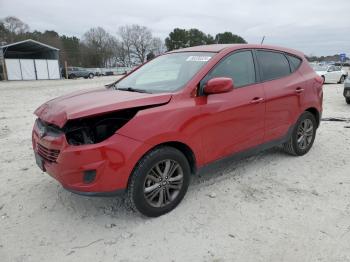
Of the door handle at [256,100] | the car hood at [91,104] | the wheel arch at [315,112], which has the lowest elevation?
the wheel arch at [315,112]

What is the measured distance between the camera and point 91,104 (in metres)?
3.23

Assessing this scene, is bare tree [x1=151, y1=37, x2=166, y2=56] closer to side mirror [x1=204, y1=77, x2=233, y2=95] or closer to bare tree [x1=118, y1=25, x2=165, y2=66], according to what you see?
bare tree [x1=118, y1=25, x2=165, y2=66]

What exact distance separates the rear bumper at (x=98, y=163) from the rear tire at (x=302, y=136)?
9.67 ft

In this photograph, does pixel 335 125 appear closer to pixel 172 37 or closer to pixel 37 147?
pixel 37 147

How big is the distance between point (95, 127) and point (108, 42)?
72569mm

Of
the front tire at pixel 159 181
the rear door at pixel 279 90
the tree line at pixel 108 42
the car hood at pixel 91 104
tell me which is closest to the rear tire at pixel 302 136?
the rear door at pixel 279 90

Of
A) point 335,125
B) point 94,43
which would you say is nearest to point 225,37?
point 94,43

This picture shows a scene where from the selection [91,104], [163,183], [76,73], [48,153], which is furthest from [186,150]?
[76,73]

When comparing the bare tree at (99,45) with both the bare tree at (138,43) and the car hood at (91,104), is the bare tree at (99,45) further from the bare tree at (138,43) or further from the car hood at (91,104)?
the car hood at (91,104)

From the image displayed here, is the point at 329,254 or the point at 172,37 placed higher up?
the point at 172,37

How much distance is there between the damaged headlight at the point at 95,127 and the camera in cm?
319

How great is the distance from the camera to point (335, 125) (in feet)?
25.0

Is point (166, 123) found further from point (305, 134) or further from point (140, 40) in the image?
point (140, 40)

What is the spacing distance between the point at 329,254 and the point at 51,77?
39992 millimetres
